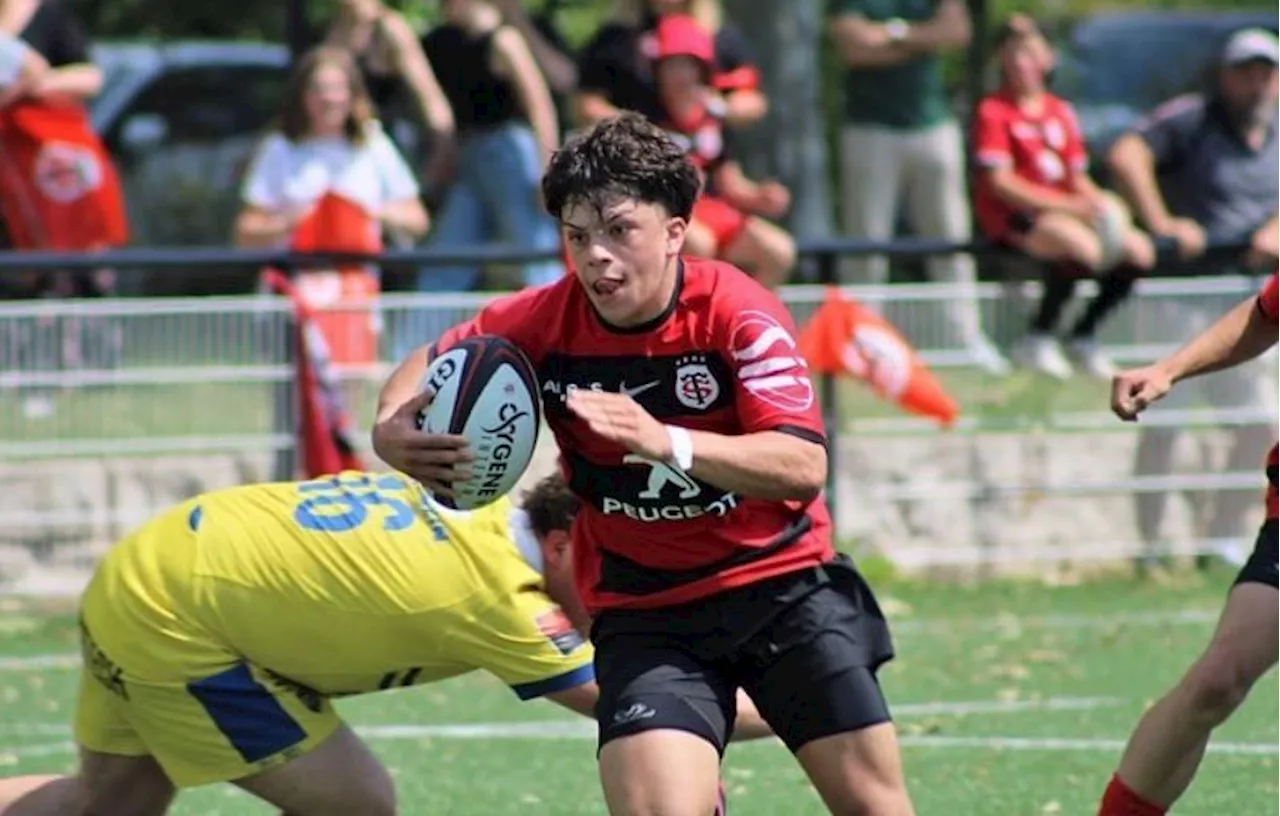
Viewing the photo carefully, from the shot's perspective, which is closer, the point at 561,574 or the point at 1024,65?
the point at 561,574

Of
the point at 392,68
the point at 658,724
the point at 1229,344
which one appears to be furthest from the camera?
the point at 392,68

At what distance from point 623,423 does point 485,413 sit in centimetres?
48

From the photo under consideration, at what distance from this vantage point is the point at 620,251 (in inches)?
219

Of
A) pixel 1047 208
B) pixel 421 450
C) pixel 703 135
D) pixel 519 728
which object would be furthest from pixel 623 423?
pixel 1047 208

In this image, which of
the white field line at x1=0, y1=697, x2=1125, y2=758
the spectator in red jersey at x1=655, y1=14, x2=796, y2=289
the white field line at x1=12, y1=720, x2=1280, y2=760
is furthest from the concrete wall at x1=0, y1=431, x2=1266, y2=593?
the white field line at x1=12, y1=720, x2=1280, y2=760

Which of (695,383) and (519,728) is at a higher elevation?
(695,383)

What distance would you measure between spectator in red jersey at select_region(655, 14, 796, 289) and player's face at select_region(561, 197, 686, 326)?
18.8 feet

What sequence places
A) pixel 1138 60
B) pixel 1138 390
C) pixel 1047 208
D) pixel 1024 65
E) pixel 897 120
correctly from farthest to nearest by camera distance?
pixel 1138 60 < pixel 897 120 < pixel 1024 65 < pixel 1047 208 < pixel 1138 390

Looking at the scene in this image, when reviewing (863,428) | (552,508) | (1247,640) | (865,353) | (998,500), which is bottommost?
(998,500)

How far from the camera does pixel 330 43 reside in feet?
43.9

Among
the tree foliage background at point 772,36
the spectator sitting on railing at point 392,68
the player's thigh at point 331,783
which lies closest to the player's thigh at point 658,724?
the player's thigh at point 331,783

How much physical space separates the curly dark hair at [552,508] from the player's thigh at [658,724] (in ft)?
1.52

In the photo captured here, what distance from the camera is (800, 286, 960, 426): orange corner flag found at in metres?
11.5

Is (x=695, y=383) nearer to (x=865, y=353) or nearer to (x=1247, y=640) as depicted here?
(x=1247, y=640)
